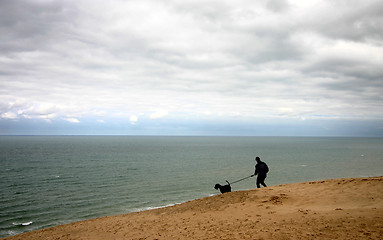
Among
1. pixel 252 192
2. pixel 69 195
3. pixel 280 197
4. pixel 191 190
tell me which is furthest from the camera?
pixel 191 190

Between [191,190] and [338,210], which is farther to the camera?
[191,190]

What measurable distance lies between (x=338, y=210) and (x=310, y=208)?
3.74 ft

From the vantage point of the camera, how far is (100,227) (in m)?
13.1

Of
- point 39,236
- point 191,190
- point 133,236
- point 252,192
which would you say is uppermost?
point 252,192

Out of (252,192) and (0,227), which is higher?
(252,192)

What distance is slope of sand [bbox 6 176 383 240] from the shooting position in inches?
323

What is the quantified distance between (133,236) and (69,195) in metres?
22.6

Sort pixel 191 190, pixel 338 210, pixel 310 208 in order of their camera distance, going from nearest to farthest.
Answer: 1. pixel 338 210
2. pixel 310 208
3. pixel 191 190

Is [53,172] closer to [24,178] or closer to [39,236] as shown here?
[24,178]

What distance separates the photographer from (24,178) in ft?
131

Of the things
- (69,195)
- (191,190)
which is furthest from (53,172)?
(191,190)

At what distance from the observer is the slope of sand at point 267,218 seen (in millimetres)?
8195

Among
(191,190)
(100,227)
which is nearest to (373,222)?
(100,227)

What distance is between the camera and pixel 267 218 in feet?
32.6
